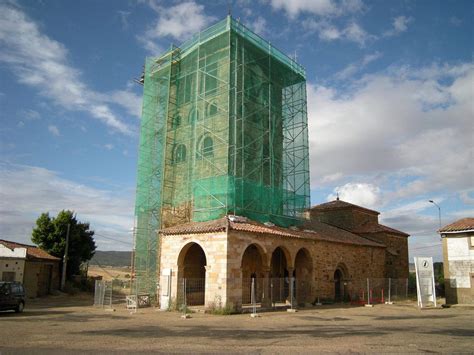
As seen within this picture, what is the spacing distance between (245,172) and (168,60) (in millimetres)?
9520

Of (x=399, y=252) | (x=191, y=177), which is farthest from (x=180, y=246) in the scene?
(x=399, y=252)

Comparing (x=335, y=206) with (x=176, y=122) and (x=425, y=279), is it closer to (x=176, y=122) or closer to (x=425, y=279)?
(x=425, y=279)

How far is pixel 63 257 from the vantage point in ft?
104

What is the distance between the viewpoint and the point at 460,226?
22.8 metres

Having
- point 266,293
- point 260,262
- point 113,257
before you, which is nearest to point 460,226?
point 260,262

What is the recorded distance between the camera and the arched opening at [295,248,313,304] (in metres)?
22.1

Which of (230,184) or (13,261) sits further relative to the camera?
(13,261)

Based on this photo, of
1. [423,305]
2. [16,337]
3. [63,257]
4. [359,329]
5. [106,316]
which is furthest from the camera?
[63,257]

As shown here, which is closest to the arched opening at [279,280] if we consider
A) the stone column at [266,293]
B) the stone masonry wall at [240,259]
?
the stone column at [266,293]

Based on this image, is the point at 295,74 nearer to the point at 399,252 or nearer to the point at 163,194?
the point at 163,194

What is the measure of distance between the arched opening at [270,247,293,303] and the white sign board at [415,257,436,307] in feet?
23.0

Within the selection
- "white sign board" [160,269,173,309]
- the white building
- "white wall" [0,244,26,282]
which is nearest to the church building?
"white sign board" [160,269,173,309]

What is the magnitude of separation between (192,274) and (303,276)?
6.47 metres

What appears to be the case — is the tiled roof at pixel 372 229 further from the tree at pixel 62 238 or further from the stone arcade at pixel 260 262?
the tree at pixel 62 238
